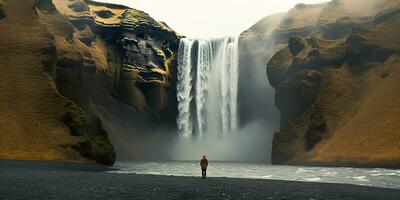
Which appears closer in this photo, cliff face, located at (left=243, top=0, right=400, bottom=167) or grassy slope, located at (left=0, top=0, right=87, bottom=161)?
grassy slope, located at (left=0, top=0, right=87, bottom=161)

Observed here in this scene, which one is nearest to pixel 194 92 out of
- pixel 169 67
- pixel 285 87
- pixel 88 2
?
pixel 169 67

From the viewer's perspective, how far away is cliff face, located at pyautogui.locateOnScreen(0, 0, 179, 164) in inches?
2240

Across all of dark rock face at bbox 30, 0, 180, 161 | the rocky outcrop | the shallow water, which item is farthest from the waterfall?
the shallow water

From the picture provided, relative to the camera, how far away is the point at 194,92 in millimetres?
121188

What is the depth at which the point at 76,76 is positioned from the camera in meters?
82.2

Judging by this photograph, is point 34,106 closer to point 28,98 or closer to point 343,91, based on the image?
point 28,98

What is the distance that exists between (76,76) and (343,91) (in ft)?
163

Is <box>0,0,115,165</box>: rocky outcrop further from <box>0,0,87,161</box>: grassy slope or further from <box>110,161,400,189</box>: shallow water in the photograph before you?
<box>110,161,400,189</box>: shallow water

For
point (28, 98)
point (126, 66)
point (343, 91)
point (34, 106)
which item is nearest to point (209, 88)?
point (126, 66)

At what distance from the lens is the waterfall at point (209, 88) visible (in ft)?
380

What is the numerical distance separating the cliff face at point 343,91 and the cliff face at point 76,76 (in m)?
35.3

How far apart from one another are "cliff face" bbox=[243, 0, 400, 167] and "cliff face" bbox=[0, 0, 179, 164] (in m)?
35.3

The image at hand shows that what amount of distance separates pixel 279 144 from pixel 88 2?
8854cm

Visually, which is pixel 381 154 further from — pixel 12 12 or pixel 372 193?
pixel 12 12
